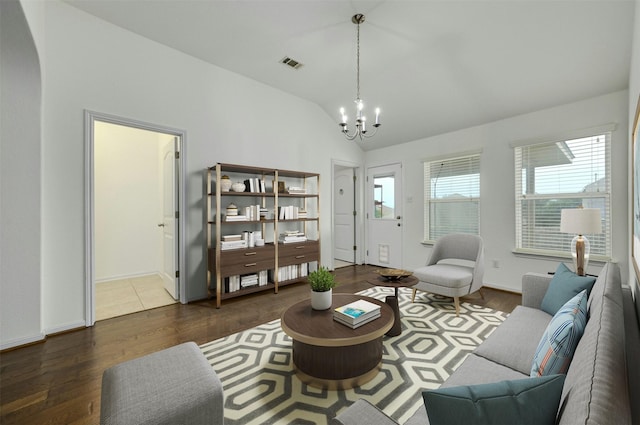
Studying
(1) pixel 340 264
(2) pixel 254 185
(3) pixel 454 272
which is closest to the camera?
(3) pixel 454 272

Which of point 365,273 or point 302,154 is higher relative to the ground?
point 302,154

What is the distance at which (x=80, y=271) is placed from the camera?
8.82 feet

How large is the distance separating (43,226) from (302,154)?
11.1ft

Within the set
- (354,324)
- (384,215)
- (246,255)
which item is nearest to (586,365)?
(354,324)

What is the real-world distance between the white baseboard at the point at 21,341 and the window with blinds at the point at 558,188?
556 centimetres

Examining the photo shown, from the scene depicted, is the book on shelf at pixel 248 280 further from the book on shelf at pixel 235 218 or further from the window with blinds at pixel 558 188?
the window with blinds at pixel 558 188

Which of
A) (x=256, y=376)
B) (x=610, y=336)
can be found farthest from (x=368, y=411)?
(x=256, y=376)

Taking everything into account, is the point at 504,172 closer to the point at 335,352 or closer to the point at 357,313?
the point at 357,313

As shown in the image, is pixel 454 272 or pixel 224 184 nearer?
pixel 454 272

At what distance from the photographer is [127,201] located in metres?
4.59

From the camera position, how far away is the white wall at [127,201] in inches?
171

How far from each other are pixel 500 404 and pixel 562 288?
1695 mm

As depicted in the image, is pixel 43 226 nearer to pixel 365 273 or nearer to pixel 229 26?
pixel 229 26

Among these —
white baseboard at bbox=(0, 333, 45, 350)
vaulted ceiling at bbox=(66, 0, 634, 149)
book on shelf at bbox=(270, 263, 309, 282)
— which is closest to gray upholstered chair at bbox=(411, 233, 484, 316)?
book on shelf at bbox=(270, 263, 309, 282)
